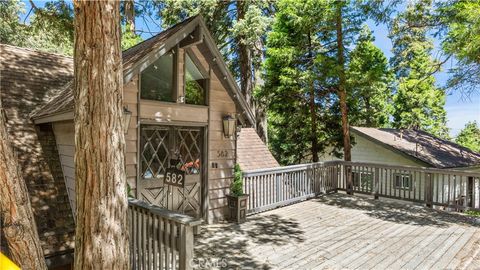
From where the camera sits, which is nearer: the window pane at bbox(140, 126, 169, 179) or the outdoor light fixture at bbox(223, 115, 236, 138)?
the window pane at bbox(140, 126, 169, 179)

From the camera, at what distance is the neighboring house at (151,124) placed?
5.26 metres

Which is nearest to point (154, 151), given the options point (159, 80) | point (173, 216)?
point (159, 80)

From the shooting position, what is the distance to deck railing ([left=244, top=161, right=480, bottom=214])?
7.69 m

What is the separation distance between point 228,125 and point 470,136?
33.6 meters

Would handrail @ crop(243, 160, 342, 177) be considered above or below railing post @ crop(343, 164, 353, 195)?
above

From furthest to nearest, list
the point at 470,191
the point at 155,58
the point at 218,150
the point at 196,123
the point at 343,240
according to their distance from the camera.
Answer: the point at 470,191
the point at 218,150
the point at 196,123
the point at 343,240
the point at 155,58

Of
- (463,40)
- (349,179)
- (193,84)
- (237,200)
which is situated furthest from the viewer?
(349,179)

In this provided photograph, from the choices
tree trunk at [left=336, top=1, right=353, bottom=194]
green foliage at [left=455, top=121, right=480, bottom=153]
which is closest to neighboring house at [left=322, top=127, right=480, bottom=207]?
tree trunk at [left=336, top=1, right=353, bottom=194]

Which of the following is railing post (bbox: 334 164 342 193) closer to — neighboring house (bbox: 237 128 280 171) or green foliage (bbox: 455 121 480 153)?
neighboring house (bbox: 237 128 280 171)

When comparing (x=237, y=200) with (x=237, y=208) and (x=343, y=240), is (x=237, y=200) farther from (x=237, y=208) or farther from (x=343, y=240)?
(x=343, y=240)

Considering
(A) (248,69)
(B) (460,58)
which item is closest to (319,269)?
(B) (460,58)

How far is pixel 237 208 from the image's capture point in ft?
22.0

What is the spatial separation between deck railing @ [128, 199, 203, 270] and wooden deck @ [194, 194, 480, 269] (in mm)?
941

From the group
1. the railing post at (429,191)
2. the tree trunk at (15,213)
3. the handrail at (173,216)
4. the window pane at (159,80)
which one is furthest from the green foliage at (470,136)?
the tree trunk at (15,213)
